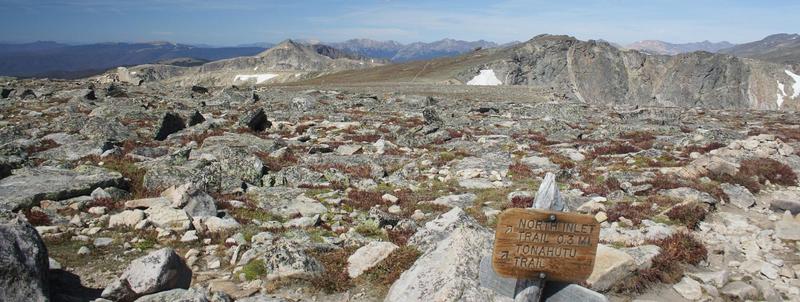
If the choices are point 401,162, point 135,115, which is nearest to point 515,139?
point 401,162

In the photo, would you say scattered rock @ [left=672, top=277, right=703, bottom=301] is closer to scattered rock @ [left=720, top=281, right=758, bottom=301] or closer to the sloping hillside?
scattered rock @ [left=720, top=281, right=758, bottom=301]

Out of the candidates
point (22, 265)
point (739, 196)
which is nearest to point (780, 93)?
point (739, 196)

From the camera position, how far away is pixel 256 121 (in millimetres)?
29453

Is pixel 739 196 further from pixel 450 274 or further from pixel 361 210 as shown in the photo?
pixel 450 274

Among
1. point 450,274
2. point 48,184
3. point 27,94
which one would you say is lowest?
point 27,94

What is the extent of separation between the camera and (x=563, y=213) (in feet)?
16.3

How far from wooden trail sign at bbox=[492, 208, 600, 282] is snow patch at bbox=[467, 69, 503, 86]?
103957mm

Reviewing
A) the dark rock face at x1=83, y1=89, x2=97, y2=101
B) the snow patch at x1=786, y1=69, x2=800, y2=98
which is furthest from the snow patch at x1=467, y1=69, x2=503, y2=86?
the snow patch at x1=786, y1=69, x2=800, y2=98

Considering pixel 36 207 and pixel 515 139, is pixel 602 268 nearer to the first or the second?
pixel 36 207

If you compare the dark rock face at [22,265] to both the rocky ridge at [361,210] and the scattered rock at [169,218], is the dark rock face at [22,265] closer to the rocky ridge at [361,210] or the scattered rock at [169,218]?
the rocky ridge at [361,210]

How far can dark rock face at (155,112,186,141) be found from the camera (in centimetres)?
2513

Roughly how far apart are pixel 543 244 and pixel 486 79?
4399 inches

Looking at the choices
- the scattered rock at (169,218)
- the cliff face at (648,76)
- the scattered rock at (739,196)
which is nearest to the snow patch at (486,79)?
the cliff face at (648,76)

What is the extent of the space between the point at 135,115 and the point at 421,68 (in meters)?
92.8
